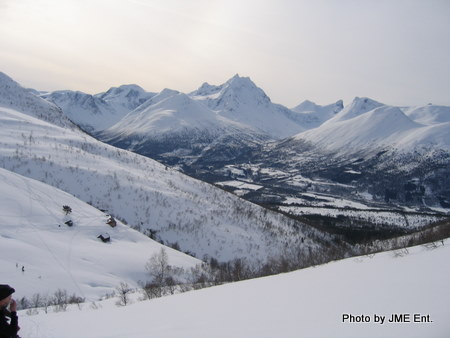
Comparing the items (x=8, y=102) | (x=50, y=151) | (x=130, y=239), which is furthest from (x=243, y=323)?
(x=8, y=102)

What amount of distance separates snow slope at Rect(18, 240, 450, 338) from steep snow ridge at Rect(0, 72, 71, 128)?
487 feet

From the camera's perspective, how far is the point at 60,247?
46656 mm

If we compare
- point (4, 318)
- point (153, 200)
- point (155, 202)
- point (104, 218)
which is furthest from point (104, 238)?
point (4, 318)

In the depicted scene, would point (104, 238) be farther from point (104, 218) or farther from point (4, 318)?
point (4, 318)

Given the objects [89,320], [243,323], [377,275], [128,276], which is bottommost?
[128,276]

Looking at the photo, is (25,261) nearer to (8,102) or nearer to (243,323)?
(243,323)

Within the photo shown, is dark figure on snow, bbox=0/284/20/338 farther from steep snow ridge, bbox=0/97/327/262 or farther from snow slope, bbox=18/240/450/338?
steep snow ridge, bbox=0/97/327/262

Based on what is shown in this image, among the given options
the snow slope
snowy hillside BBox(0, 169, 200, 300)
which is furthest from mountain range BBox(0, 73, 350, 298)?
the snow slope

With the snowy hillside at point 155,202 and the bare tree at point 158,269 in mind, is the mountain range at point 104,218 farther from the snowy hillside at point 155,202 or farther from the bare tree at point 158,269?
the bare tree at point 158,269

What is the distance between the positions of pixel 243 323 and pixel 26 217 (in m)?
50.0

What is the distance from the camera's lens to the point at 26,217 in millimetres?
51438

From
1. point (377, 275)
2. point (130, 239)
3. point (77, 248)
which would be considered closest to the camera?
point (377, 275)

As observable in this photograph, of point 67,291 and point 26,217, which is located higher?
point 26,217

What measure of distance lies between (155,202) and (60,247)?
40.5 metres
